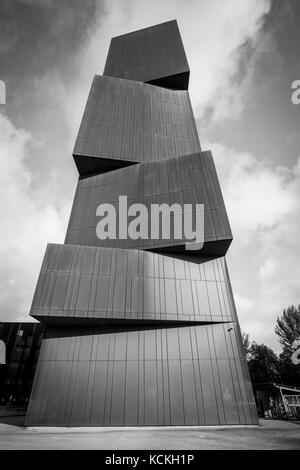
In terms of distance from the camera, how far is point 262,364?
154 ft

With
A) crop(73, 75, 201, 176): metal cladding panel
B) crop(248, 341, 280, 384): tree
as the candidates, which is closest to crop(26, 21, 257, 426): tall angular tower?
crop(73, 75, 201, 176): metal cladding panel

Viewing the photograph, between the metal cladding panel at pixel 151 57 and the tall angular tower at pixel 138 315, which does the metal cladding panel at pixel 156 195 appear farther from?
the metal cladding panel at pixel 151 57

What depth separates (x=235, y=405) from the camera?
431 inches

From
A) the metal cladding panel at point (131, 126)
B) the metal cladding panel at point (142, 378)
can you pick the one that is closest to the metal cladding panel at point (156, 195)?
the metal cladding panel at point (131, 126)

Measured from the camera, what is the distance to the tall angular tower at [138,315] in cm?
1095

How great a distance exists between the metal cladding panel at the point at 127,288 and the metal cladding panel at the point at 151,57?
24.3 metres

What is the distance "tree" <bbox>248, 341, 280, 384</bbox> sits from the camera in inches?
1706

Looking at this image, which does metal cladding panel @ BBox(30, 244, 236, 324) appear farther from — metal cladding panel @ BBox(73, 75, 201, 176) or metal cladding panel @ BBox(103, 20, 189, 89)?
metal cladding panel @ BBox(103, 20, 189, 89)

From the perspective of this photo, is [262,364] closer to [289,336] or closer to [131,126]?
[289,336]

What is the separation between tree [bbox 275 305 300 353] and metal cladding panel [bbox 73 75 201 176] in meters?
29.3

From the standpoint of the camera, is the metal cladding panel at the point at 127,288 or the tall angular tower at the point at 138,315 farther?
the metal cladding panel at the point at 127,288

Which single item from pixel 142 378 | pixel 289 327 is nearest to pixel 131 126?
pixel 142 378

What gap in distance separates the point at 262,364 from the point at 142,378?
46944mm

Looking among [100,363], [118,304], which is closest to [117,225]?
[118,304]
